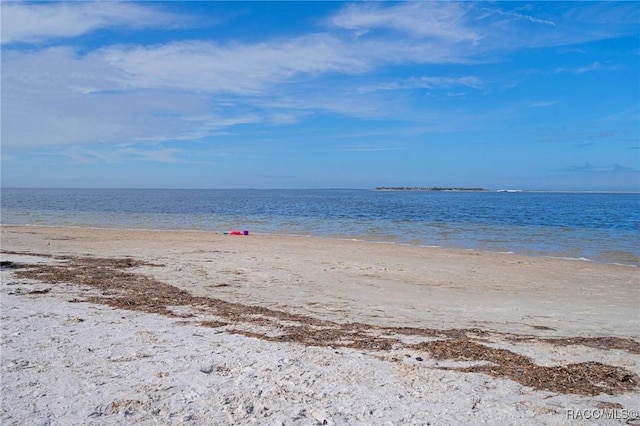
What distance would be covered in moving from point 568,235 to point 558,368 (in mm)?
25224

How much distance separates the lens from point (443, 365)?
5.53 m

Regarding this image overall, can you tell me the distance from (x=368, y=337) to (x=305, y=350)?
1139mm

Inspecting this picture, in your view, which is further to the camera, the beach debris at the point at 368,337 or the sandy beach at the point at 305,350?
the beach debris at the point at 368,337

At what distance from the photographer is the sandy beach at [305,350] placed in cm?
436

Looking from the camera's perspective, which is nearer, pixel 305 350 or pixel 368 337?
pixel 305 350

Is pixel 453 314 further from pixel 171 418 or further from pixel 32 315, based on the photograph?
pixel 32 315

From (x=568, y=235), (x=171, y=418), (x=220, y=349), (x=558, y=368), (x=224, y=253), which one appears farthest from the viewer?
(x=568, y=235)

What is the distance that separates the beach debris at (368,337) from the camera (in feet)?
16.9

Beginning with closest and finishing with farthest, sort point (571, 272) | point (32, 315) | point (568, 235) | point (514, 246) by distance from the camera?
point (32, 315) → point (571, 272) → point (514, 246) → point (568, 235)

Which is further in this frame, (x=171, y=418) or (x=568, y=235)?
(x=568, y=235)

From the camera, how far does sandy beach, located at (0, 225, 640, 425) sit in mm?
4355

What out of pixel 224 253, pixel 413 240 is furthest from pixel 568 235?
pixel 224 253

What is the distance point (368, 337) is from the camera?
6.68 m

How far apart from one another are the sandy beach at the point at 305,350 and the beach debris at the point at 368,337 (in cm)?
3
